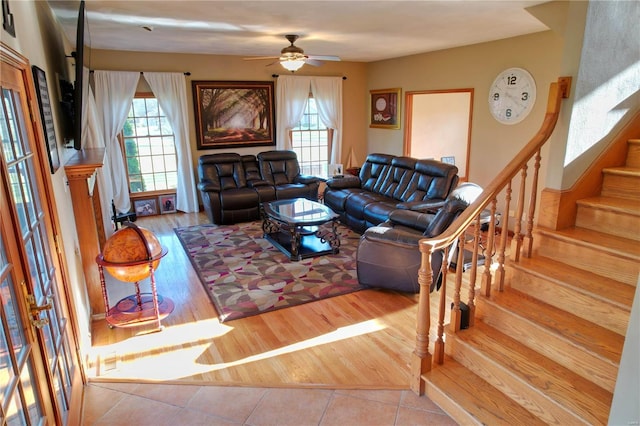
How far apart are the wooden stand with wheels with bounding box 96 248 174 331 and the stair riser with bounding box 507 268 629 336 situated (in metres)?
2.69

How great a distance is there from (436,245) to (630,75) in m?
1.80

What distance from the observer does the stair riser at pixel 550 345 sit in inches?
81.4

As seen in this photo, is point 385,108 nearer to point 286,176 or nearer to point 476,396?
point 286,176

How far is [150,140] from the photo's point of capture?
7.00m

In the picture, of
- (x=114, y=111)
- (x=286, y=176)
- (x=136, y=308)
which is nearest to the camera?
(x=136, y=308)

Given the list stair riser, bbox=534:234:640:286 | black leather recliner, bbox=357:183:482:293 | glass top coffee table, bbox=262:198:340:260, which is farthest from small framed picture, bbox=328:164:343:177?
stair riser, bbox=534:234:640:286

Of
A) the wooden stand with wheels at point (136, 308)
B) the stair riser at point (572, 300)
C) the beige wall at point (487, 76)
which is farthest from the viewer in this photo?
the beige wall at point (487, 76)

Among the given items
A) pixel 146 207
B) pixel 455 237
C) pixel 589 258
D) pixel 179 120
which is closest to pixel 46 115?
pixel 455 237

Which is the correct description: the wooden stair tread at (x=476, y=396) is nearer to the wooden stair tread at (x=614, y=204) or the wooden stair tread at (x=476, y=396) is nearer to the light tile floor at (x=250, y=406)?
the light tile floor at (x=250, y=406)

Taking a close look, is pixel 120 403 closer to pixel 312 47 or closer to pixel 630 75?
pixel 630 75

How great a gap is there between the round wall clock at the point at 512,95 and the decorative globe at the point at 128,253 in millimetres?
4680

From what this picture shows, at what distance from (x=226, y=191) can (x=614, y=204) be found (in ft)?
16.8

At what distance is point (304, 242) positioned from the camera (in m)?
5.46

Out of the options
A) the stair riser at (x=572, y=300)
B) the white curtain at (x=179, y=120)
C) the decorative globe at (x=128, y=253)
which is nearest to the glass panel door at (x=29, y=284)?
the decorative globe at (x=128, y=253)
